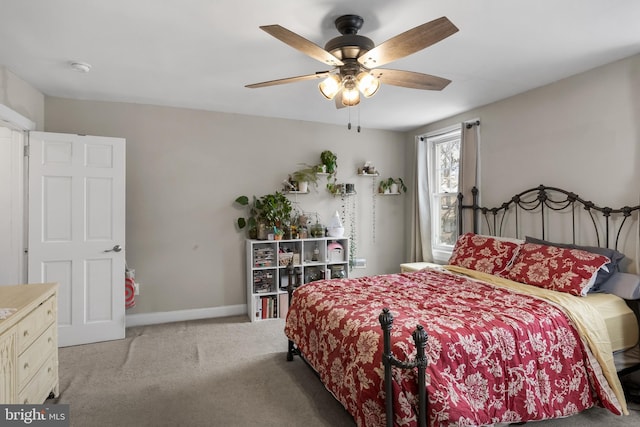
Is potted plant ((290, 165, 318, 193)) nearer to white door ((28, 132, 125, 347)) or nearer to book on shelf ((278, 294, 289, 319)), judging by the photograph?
book on shelf ((278, 294, 289, 319))

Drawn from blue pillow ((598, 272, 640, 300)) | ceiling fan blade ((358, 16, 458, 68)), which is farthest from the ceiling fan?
blue pillow ((598, 272, 640, 300))

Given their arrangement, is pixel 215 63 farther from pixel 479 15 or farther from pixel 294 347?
pixel 294 347

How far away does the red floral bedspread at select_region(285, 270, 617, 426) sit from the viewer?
66.4 inches

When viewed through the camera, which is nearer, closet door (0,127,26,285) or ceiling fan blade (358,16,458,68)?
ceiling fan blade (358,16,458,68)

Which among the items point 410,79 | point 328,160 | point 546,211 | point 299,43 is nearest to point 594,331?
point 546,211

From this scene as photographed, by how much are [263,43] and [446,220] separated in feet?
11.0

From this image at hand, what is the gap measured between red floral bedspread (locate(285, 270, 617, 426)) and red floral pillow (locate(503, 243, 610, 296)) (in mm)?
335

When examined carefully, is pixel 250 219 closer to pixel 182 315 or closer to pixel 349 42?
pixel 182 315

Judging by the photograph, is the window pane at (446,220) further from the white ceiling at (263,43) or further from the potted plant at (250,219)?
the potted plant at (250,219)

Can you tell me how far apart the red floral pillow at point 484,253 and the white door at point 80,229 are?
3455mm

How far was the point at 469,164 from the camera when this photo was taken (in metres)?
4.05

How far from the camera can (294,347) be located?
3.06m

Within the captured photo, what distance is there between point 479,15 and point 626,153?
1.68 m

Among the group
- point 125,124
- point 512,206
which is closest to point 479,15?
point 512,206
